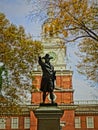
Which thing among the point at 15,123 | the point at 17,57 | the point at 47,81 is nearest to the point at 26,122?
the point at 15,123

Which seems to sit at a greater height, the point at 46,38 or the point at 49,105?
the point at 46,38

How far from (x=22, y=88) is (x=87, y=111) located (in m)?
28.0

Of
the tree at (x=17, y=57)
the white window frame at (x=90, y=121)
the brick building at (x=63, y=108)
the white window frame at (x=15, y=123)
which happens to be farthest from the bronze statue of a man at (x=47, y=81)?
the white window frame at (x=90, y=121)

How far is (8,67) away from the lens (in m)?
20.0

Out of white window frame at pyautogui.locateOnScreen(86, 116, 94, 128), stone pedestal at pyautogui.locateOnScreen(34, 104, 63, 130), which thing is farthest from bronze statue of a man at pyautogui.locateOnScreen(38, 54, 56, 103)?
white window frame at pyautogui.locateOnScreen(86, 116, 94, 128)

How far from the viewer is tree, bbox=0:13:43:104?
19828 mm

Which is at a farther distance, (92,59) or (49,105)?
(92,59)

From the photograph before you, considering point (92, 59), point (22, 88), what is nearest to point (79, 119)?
point (22, 88)

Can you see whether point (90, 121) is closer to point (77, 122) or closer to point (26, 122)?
point (77, 122)

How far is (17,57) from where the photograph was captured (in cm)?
2000

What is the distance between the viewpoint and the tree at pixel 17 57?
19828 millimetres

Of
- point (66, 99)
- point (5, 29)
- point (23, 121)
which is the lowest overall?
point (23, 121)

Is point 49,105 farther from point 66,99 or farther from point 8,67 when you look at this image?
point 66,99

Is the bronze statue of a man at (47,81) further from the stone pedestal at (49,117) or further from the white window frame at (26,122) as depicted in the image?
the white window frame at (26,122)
